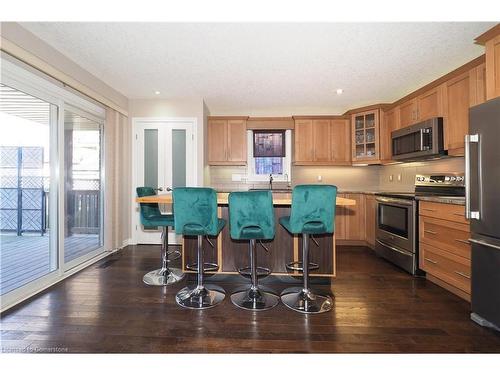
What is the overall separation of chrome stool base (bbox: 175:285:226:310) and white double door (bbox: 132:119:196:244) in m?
2.09

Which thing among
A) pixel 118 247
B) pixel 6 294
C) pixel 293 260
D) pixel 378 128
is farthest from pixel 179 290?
pixel 378 128

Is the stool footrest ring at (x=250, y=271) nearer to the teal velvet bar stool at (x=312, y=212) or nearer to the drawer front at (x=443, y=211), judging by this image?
the teal velvet bar stool at (x=312, y=212)

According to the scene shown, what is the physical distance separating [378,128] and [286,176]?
6.17ft

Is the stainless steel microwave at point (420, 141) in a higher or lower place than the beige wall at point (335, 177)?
higher

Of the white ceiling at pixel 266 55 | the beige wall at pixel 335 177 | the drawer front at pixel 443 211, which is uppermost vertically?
the white ceiling at pixel 266 55

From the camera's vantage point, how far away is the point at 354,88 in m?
3.74

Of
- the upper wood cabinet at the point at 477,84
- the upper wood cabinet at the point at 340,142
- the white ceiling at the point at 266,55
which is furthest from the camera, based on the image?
the upper wood cabinet at the point at 340,142

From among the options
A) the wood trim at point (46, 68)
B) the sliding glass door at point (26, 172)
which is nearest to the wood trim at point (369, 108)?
the wood trim at point (46, 68)

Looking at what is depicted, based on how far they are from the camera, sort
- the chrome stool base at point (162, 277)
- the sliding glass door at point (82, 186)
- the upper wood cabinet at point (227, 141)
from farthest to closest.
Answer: the upper wood cabinet at point (227, 141), the sliding glass door at point (82, 186), the chrome stool base at point (162, 277)

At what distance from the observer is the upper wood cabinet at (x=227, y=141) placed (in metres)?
4.78

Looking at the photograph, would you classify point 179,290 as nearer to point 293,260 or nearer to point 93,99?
point 293,260

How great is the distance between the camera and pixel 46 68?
2.47m

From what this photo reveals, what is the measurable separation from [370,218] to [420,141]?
1.47 m

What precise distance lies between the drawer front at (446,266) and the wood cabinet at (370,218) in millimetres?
1129
